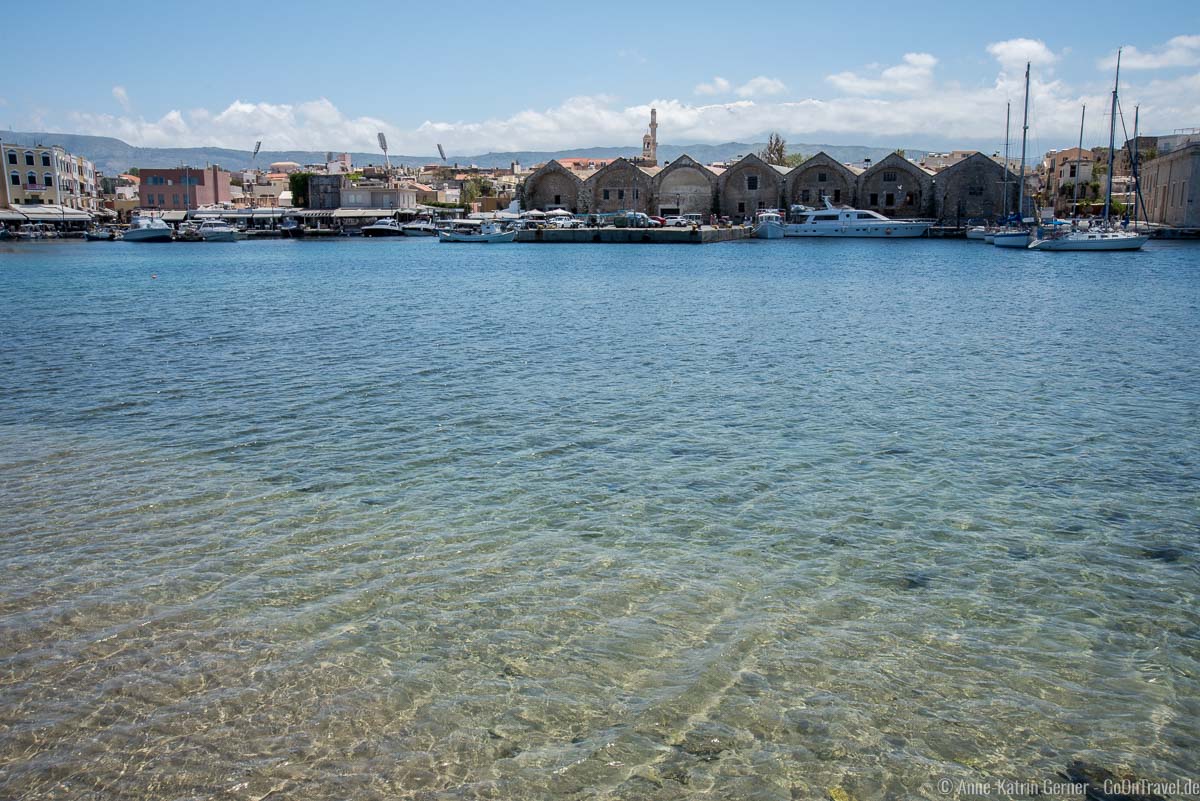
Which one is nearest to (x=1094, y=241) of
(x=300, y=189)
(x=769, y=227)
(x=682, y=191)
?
(x=769, y=227)

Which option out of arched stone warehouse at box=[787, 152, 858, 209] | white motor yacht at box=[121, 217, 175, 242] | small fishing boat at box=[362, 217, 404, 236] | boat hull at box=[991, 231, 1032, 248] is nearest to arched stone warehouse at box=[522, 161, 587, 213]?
small fishing boat at box=[362, 217, 404, 236]

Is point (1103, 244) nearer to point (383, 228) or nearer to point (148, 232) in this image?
point (383, 228)

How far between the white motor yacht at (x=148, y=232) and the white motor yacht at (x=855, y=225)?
4969cm

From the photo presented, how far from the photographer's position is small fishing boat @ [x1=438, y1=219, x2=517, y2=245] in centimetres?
7156

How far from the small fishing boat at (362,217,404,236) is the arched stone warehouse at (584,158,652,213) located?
1789 cm

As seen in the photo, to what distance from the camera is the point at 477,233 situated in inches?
2918

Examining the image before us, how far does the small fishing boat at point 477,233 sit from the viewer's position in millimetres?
71562

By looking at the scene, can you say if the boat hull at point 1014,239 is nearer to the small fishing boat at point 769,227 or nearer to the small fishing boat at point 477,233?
the small fishing boat at point 769,227

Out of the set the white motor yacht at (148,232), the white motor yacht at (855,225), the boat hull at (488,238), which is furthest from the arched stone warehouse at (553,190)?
the white motor yacht at (148,232)

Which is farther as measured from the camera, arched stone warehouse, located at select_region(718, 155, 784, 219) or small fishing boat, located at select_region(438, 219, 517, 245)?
Answer: arched stone warehouse, located at select_region(718, 155, 784, 219)

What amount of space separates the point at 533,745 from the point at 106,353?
14900 mm

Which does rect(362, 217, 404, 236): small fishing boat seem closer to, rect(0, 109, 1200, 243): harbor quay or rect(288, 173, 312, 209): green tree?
rect(0, 109, 1200, 243): harbor quay

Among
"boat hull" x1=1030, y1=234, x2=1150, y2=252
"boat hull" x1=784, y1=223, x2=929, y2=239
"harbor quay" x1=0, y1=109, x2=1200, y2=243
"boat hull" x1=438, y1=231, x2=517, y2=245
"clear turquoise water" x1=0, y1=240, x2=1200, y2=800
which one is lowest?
"clear turquoise water" x1=0, y1=240, x2=1200, y2=800

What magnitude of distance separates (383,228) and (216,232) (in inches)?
582
